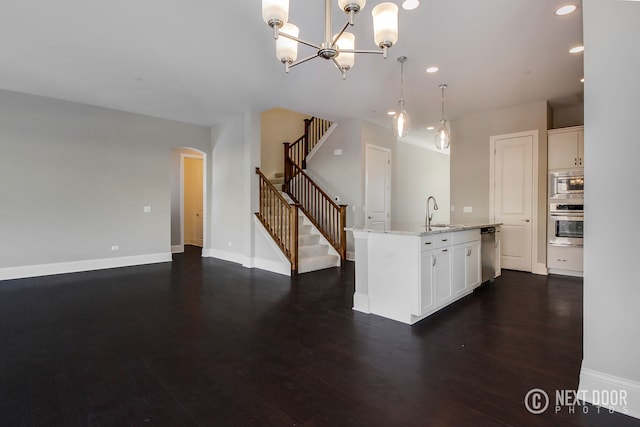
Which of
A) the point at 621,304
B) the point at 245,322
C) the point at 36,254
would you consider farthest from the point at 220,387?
the point at 36,254

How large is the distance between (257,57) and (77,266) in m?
4.94

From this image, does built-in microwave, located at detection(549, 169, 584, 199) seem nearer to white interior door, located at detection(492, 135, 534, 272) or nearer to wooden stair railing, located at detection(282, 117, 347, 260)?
white interior door, located at detection(492, 135, 534, 272)

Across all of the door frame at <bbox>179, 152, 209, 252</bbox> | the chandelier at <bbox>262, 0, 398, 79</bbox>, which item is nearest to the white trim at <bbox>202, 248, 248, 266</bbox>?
the door frame at <bbox>179, 152, 209, 252</bbox>

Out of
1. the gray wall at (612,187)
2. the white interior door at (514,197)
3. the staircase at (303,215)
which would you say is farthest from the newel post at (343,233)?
the gray wall at (612,187)

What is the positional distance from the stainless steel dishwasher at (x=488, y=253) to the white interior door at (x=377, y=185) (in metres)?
2.39

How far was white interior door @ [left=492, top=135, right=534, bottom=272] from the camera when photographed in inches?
220

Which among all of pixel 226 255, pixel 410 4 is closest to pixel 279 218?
pixel 226 255

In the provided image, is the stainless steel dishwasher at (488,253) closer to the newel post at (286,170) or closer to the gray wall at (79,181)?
the newel post at (286,170)

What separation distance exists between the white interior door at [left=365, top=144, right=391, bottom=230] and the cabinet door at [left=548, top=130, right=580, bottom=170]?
3.11 metres

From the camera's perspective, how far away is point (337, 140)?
23.6 feet

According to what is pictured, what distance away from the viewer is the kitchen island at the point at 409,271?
3.14m

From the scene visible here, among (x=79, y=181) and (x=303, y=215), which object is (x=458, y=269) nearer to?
(x=303, y=215)

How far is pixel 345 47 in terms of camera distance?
8.89 ft

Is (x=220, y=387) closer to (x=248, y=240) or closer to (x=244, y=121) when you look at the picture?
(x=248, y=240)
